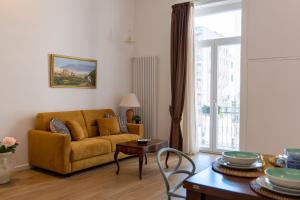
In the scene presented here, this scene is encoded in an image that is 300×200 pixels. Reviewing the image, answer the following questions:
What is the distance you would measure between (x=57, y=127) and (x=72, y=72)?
1.26m

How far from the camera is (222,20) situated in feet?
18.0

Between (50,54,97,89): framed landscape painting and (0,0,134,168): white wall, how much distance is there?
10cm

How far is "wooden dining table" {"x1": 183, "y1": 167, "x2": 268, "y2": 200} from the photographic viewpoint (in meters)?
1.22

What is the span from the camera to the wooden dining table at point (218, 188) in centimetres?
122

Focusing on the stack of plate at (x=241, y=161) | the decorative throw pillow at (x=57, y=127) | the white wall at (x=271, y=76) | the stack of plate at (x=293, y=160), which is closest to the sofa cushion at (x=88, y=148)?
the decorative throw pillow at (x=57, y=127)

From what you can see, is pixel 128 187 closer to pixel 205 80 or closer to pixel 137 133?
pixel 137 133

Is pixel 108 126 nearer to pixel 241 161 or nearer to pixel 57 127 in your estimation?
pixel 57 127

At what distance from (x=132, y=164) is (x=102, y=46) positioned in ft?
8.37

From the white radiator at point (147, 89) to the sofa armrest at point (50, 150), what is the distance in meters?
2.58

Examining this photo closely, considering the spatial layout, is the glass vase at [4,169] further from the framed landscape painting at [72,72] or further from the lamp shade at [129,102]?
the lamp shade at [129,102]

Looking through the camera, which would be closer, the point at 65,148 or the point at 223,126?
the point at 65,148

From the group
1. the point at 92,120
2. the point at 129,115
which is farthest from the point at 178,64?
the point at 92,120

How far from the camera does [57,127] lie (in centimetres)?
421

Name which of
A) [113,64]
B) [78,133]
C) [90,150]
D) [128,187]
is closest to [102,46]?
[113,64]
